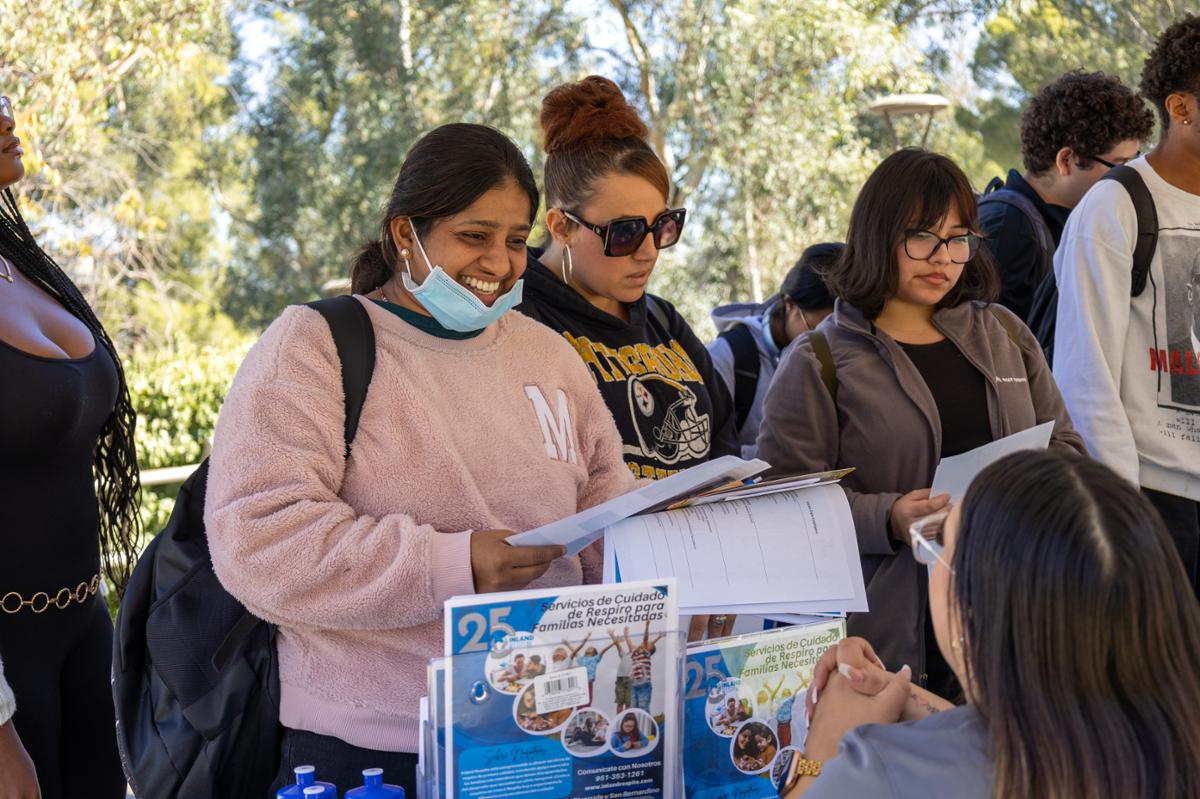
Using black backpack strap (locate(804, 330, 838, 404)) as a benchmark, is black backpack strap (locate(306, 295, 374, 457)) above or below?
above

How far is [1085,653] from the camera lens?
1.33 metres

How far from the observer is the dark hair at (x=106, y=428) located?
2.29m

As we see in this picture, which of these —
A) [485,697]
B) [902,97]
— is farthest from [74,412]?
[902,97]

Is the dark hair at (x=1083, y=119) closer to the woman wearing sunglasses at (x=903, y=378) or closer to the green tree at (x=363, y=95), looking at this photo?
the woman wearing sunglasses at (x=903, y=378)

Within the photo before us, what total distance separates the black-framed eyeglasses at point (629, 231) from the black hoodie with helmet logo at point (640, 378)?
0.45 ft

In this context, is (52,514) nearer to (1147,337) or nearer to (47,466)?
(47,466)

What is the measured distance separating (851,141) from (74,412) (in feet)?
43.5

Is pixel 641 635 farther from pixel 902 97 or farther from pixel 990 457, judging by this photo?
pixel 902 97

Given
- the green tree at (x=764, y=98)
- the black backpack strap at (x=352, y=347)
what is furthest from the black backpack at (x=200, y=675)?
the green tree at (x=764, y=98)

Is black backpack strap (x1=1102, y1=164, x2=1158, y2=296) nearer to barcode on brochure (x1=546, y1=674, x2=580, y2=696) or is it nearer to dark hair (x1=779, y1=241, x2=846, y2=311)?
dark hair (x1=779, y1=241, x2=846, y2=311)

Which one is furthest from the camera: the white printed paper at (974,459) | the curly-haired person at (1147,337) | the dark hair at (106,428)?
the curly-haired person at (1147,337)

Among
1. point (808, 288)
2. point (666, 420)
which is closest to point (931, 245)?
point (666, 420)

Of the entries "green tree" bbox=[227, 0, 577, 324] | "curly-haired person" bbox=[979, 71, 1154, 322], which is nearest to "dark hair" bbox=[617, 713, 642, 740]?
"curly-haired person" bbox=[979, 71, 1154, 322]

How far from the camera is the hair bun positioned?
9.47ft
